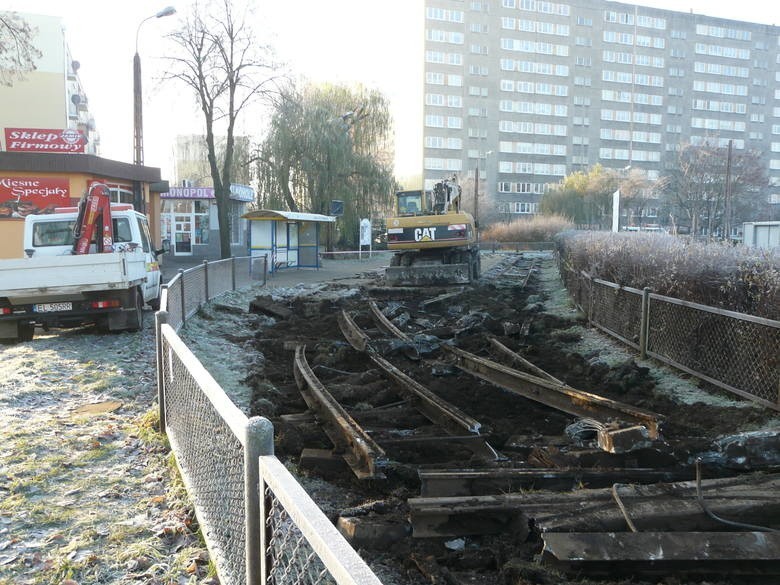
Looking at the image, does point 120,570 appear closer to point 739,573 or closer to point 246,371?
point 739,573

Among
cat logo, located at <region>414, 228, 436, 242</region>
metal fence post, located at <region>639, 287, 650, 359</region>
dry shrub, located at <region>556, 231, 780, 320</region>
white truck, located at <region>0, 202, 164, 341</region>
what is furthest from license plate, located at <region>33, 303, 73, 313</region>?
cat logo, located at <region>414, 228, 436, 242</region>

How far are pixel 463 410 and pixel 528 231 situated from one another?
59.7 metres

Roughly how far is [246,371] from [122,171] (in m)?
19.1

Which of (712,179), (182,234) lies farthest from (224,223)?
(712,179)

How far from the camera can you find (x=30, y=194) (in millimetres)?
24156

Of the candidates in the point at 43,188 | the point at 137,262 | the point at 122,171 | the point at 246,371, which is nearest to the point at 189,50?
the point at 122,171

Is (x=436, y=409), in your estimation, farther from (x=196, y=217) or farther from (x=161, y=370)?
(x=196, y=217)

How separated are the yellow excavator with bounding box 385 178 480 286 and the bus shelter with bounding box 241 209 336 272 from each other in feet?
17.6

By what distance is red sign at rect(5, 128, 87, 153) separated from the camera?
28250 mm

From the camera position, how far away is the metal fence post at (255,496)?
248 centimetres

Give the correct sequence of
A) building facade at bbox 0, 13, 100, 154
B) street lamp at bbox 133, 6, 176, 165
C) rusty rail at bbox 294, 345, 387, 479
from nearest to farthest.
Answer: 1. rusty rail at bbox 294, 345, 387, 479
2. street lamp at bbox 133, 6, 176, 165
3. building facade at bbox 0, 13, 100, 154

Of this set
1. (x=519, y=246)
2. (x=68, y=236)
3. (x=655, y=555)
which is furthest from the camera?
(x=519, y=246)

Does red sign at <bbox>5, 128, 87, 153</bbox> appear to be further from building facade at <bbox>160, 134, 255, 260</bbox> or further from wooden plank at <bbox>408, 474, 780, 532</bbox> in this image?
wooden plank at <bbox>408, 474, 780, 532</bbox>

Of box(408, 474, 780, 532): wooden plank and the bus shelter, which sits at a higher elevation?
the bus shelter
